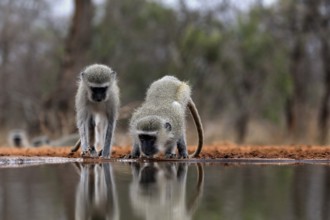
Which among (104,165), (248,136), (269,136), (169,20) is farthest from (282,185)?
(169,20)

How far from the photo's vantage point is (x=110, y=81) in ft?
32.7

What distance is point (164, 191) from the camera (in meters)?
6.81

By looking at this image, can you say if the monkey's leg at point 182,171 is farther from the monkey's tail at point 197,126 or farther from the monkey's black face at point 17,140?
the monkey's black face at point 17,140

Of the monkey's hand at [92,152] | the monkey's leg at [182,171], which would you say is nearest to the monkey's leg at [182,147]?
the monkey's leg at [182,171]

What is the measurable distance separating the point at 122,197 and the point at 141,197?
6.6 inches

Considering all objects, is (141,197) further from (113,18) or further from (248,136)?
(113,18)

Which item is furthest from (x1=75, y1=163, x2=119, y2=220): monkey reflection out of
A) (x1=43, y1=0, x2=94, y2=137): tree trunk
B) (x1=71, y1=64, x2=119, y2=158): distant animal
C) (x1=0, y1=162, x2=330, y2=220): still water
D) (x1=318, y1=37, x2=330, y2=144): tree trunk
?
(x1=43, y1=0, x2=94, y2=137): tree trunk

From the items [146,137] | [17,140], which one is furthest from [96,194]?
[17,140]

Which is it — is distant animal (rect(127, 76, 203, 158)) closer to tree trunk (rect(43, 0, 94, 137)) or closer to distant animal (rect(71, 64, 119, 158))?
distant animal (rect(71, 64, 119, 158))

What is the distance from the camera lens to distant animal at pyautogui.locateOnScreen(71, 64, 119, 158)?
32.3ft

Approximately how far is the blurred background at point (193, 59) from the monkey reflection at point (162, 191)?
406 inches

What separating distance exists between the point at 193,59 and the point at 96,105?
75.8 ft

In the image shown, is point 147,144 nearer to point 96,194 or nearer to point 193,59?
point 96,194

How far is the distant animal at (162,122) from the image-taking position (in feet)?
31.2
